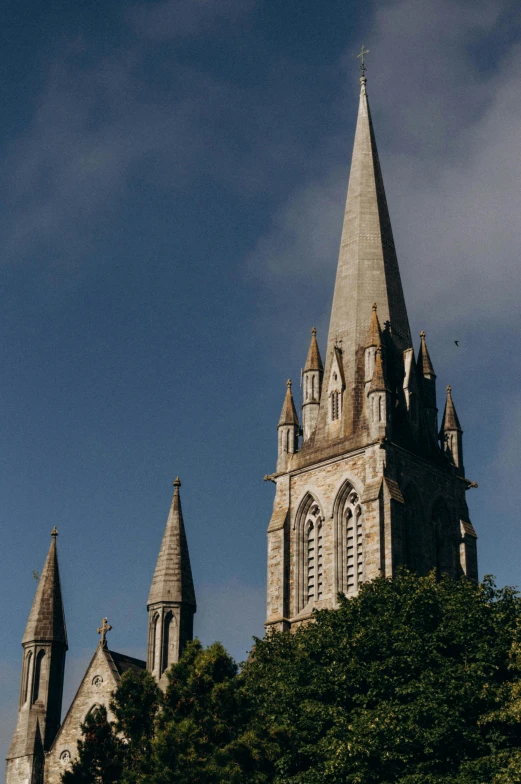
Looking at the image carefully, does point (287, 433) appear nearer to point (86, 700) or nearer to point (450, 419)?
point (450, 419)

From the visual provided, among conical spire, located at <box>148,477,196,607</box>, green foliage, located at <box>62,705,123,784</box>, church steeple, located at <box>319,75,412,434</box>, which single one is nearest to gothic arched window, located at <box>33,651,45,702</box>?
conical spire, located at <box>148,477,196,607</box>

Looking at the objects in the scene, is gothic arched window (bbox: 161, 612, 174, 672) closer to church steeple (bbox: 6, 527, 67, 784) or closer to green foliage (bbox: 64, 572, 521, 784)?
green foliage (bbox: 64, 572, 521, 784)

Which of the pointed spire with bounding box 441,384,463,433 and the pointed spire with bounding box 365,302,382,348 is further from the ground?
the pointed spire with bounding box 365,302,382,348

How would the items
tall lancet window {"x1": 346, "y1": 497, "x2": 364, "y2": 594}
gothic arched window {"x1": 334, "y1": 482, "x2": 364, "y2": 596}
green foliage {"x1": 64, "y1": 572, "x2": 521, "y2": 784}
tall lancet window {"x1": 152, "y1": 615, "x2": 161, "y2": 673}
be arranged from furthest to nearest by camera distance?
gothic arched window {"x1": 334, "y1": 482, "x2": 364, "y2": 596}, tall lancet window {"x1": 346, "y1": 497, "x2": 364, "y2": 594}, tall lancet window {"x1": 152, "y1": 615, "x2": 161, "y2": 673}, green foliage {"x1": 64, "y1": 572, "x2": 521, "y2": 784}

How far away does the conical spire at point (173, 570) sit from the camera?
5006 centimetres

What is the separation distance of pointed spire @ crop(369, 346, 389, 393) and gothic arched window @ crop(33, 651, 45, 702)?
2209 cm

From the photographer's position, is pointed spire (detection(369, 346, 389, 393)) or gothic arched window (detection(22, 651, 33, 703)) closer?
gothic arched window (detection(22, 651, 33, 703))

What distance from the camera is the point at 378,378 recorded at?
2507 inches

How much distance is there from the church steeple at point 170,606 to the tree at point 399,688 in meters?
3.42

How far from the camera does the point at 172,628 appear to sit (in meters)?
49.6

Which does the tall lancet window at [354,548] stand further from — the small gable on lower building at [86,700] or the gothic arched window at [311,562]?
the small gable on lower building at [86,700]

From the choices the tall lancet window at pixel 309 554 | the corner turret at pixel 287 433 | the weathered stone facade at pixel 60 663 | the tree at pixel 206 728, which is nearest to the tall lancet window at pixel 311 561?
the tall lancet window at pixel 309 554

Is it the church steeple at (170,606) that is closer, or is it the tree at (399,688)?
the tree at (399,688)

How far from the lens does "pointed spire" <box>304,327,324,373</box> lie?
6800cm
